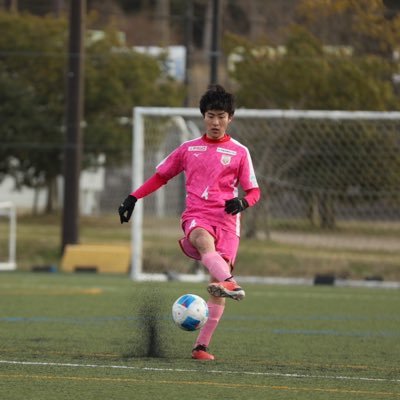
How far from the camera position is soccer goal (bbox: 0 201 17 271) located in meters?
19.6

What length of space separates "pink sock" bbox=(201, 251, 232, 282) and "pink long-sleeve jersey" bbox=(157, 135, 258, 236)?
0.89 feet

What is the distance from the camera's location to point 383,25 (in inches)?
902

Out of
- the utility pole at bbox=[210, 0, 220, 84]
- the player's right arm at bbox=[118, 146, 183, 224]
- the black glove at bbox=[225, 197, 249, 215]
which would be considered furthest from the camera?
the utility pole at bbox=[210, 0, 220, 84]

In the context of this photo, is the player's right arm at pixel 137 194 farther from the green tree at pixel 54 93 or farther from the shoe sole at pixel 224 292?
the green tree at pixel 54 93

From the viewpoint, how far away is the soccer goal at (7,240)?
64.4 ft

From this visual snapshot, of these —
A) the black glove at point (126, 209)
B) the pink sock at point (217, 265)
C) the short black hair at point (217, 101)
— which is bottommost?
the pink sock at point (217, 265)

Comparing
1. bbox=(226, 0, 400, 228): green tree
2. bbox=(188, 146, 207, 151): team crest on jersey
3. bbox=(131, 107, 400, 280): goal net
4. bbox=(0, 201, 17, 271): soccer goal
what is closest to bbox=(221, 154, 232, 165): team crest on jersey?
bbox=(188, 146, 207, 151): team crest on jersey

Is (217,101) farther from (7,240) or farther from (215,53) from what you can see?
(7,240)

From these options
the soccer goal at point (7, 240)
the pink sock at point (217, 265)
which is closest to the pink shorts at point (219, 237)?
the pink sock at point (217, 265)

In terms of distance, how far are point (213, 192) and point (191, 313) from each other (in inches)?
34.5

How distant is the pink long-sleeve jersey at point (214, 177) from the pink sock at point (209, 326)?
0.53 meters

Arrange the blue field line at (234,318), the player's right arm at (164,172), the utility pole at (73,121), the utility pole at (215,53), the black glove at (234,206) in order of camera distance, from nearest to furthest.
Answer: the black glove at (234,206)
the player's right arm at (164,172)
the blue field line at (234,318)
the utility pole at (215,53)
the utility pole at (73,121)

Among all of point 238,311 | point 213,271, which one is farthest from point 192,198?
point 238,311

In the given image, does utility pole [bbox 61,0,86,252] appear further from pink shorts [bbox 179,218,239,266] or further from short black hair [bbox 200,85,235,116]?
pink shorts [bbox 179,218,239,266]
